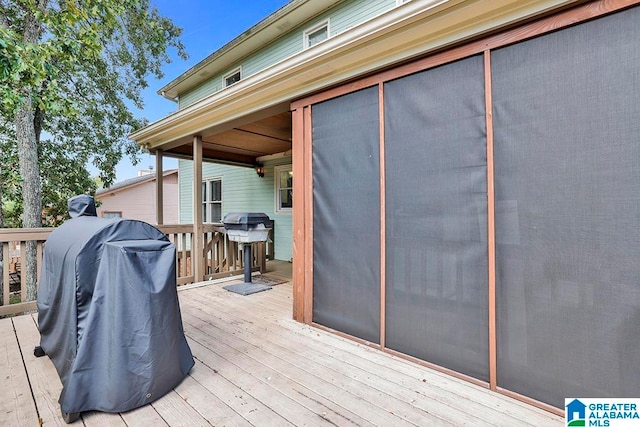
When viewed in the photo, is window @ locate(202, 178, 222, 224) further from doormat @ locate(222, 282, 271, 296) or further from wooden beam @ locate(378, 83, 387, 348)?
wooden beam @ locate(378, 83, 387, 348)

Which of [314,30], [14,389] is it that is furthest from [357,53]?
[314,30]

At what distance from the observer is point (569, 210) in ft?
5.78

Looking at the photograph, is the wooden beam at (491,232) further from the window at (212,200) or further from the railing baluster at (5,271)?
the window at (212,200)

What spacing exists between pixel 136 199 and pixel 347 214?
16.7 m

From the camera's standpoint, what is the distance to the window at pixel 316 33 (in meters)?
6.34

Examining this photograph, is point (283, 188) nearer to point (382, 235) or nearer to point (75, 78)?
point (382, 235)

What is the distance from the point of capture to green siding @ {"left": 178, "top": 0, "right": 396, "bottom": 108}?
18.6ft

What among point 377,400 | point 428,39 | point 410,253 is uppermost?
point 428,39

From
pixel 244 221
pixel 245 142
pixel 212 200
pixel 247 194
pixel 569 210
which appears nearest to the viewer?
pixel 569 210

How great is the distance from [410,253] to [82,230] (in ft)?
7.79

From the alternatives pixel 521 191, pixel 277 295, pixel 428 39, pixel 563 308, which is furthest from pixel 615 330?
pixel 277 295

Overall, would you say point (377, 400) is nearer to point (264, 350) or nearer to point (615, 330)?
point (264, 350)

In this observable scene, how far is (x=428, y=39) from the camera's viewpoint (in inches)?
87.7

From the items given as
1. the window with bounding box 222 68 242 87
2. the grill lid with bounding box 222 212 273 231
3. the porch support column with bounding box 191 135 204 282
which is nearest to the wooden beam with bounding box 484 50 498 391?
the grill lid with bounding box 222 212 273 231
